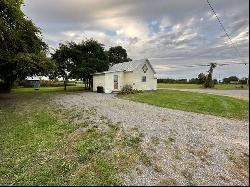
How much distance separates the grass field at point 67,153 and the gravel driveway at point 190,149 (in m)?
0.52

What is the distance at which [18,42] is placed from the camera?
27297 millimetres

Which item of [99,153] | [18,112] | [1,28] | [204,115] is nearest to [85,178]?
[99,153]

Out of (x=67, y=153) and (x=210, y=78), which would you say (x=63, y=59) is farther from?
(x=67, y=153)

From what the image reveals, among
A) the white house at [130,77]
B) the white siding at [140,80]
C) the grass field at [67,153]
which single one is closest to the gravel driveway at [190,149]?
the grass field at [67,153]

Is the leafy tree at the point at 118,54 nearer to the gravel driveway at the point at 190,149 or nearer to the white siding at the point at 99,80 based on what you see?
the white siding at the point at 99,80

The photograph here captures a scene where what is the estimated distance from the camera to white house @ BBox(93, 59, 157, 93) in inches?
1340

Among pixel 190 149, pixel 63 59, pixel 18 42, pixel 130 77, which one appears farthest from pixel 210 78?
pixel 190 149

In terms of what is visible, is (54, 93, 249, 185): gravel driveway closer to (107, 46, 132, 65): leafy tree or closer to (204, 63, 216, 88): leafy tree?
(204, 63, 216, 88): leafy tree

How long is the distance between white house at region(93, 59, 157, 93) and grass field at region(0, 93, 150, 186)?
2029 centimetres

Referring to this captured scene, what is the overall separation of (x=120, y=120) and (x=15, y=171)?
5.96m

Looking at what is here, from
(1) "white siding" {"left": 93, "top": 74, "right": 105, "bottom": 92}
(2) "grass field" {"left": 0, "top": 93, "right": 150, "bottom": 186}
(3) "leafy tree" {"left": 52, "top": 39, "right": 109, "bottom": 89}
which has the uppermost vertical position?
(3) "leafy tree" {"left": 52, "top": 39, "right": 109, "bottom": 89}

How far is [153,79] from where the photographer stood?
36.9 m

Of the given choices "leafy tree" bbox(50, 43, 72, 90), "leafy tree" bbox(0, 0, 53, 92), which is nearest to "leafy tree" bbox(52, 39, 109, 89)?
"leafy tree" bbox(50, 43, 72, 90)

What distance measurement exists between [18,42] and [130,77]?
505 inches
